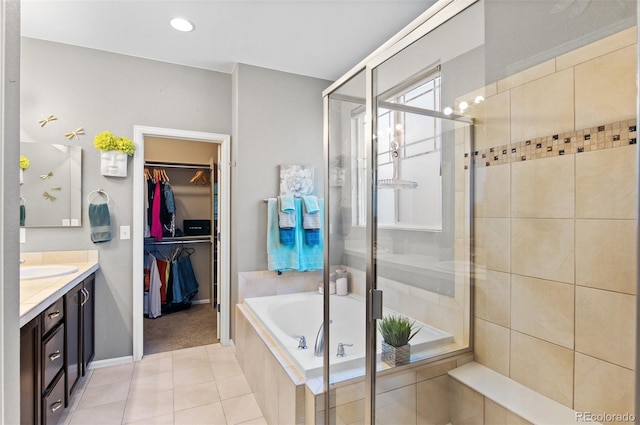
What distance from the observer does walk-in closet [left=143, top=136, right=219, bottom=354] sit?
13.1 feet

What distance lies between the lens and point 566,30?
133 cm

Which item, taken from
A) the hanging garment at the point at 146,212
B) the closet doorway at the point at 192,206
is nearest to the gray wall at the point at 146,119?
the closet doorway at the point at 192,206

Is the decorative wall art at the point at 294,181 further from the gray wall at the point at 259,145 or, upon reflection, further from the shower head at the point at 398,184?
the shower head at the point at 398,184

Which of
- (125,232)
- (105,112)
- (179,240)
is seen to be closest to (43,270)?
(125,232)

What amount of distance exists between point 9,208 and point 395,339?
167cm

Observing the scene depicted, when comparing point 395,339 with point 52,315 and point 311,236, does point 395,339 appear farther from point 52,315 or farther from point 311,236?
point 52,315

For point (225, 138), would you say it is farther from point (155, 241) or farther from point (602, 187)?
point (602, 187)

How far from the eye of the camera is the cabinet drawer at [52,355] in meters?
1.65

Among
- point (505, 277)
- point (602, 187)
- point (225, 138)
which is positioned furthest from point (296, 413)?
point (225, 138)

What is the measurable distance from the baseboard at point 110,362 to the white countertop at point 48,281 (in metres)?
0.81

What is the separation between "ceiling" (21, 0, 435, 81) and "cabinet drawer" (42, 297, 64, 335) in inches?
75.3

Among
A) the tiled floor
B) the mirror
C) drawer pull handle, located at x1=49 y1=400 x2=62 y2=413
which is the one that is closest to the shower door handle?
the tiled floor

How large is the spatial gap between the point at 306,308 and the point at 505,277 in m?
1.76

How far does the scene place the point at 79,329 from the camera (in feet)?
7.47
